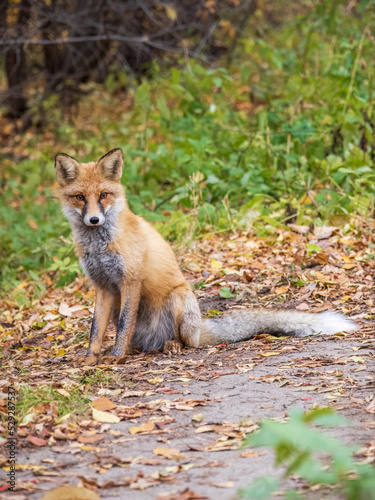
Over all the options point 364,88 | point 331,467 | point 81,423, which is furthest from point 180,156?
point 331,467

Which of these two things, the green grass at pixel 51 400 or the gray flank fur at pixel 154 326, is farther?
the gray flank fur at pixel 154 326

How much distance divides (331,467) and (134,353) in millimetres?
2988

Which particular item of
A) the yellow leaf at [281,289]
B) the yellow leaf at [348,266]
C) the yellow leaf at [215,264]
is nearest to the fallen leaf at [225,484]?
the yellow leaf at [281,289]

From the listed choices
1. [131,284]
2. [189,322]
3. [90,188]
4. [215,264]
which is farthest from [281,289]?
[90,188]

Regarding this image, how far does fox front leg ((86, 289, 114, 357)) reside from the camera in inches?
204

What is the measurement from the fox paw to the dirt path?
Result: 83mm

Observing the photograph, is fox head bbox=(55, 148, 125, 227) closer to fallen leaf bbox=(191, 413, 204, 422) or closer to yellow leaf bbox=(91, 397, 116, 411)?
yellow leaf bbox=(91, 397, 116, 411)

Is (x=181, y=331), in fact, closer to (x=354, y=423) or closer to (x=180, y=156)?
(x=354, y=423)

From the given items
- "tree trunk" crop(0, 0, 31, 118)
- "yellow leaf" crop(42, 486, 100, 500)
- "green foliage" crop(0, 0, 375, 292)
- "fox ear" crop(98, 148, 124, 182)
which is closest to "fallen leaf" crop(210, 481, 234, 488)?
"yellow leaf" crop(42, 486, 100, 500)

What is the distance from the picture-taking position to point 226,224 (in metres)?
8.08

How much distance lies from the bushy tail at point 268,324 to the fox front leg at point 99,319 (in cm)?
88

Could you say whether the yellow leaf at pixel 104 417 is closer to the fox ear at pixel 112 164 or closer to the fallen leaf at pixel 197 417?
the fallen leaf at pixel 197 417

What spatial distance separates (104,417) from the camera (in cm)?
369

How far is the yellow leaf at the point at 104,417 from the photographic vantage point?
3.65 metres
